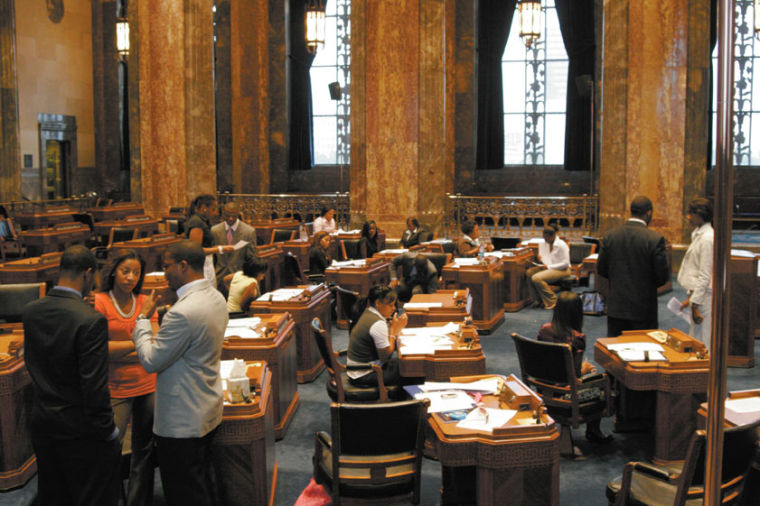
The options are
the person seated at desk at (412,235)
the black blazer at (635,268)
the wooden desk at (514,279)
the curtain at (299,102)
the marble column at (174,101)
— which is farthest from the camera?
the curtain at (299,102)

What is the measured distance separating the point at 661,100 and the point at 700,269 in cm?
714

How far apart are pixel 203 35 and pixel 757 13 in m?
10.1

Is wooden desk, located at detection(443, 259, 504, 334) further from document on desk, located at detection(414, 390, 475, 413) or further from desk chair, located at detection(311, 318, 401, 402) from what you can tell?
document on desk, located at detection(414, 390, 475, 413)

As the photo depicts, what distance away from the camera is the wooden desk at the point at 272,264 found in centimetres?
1047

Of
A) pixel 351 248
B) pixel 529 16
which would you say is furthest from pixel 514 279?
pixel 529 16

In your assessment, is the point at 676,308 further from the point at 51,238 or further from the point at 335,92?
the point at 335,92

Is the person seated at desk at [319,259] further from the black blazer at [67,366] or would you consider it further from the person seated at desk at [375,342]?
the black blazer at [67,366]

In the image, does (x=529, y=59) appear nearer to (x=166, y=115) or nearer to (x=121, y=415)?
(x=166, y=115)

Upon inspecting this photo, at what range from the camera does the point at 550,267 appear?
10.7 m

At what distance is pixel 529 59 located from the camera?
65.8 ft

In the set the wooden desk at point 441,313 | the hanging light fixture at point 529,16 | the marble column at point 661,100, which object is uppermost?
the hanging light fixture at point 529,16

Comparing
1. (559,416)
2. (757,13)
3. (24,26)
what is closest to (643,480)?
(559,416)

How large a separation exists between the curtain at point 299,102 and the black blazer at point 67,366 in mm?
17802

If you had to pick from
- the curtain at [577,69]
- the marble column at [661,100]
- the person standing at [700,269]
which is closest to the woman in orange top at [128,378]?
the person standing at [700,269]
